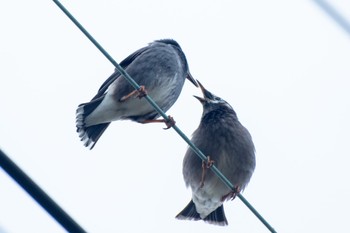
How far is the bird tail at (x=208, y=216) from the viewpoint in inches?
227

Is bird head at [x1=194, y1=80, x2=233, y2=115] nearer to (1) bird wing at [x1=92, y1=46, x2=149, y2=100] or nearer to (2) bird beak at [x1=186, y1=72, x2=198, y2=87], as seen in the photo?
(2) bird beak at [x1=186, y1=72, x2=198, y2=87]

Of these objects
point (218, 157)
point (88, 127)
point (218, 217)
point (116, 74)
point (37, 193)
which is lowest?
point (218, 217)

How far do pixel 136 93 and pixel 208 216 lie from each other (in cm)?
151

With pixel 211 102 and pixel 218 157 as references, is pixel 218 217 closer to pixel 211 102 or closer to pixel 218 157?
pixel 218 157

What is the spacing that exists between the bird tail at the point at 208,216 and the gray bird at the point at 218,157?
19 centimetres

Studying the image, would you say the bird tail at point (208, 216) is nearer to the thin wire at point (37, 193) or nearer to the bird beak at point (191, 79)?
the bird beak at point (191, 79)

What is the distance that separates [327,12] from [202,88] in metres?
2.75

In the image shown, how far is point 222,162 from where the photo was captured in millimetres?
5062

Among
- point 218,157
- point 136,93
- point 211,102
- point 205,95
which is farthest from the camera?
point 205,95

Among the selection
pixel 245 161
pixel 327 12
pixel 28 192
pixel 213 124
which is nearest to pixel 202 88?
pixel 213 124

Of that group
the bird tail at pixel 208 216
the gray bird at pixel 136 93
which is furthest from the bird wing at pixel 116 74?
the bird tail at pixel 208 216

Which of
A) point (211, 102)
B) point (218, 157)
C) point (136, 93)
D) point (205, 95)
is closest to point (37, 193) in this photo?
point (136, 93)

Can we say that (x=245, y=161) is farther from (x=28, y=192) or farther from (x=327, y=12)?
(x=28, y=192)

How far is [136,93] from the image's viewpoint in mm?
4914
